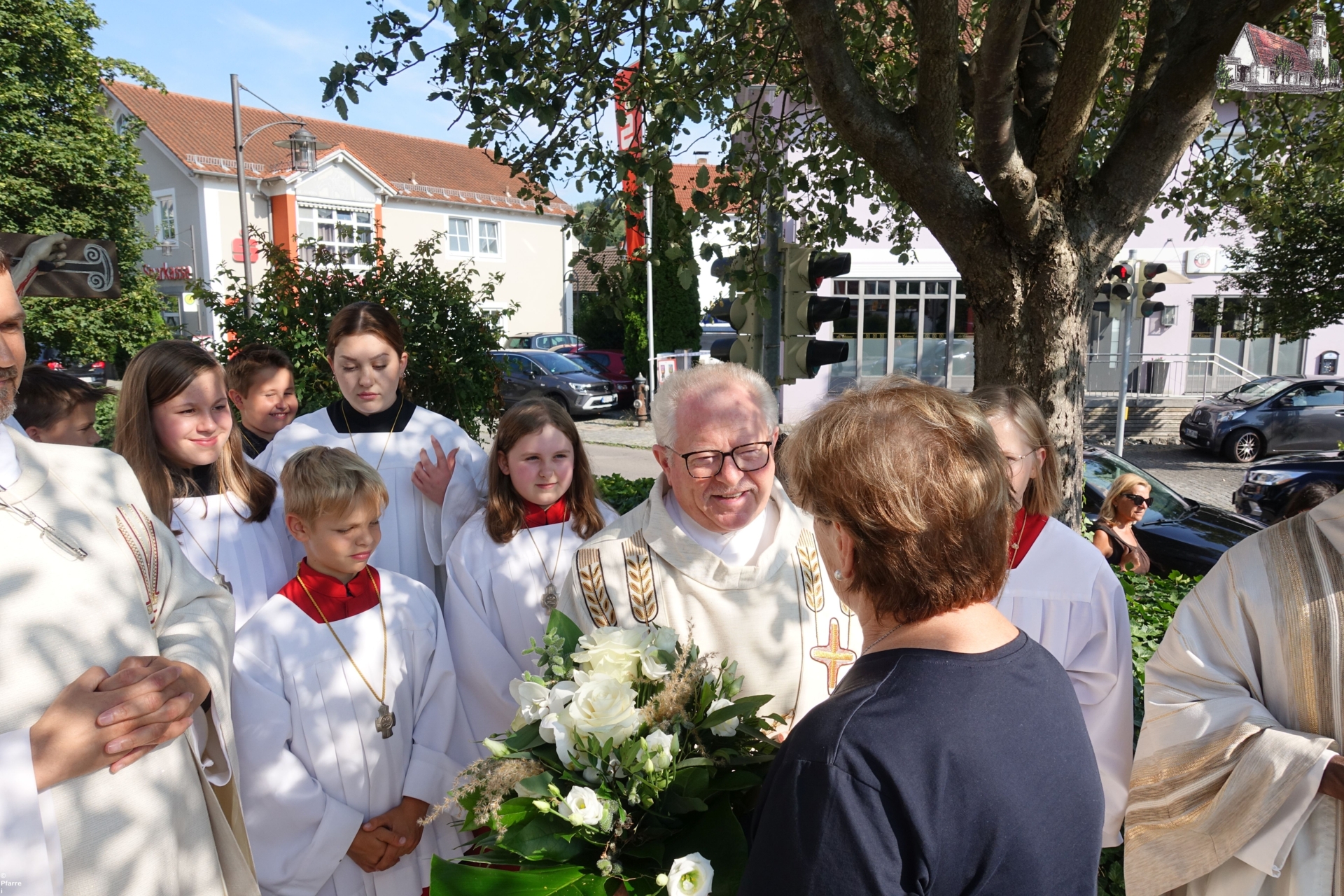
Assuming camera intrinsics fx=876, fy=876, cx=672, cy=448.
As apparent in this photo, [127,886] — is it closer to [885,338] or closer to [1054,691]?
[1054,691]

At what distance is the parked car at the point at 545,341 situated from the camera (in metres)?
27.5

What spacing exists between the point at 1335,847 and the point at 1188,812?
290 mm

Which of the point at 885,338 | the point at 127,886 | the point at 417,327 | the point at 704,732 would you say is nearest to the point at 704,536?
the point at 704,732

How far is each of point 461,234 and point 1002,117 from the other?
115ft

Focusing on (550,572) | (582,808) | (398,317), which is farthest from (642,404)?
(582,808)

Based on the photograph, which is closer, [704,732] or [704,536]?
[704,732]

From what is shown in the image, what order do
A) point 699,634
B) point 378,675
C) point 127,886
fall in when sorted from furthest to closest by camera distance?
point 378,675, point 699,634, point 127,886

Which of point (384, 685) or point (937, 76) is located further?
point (937, 76)

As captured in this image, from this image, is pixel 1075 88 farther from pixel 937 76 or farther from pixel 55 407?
pixel 55 407

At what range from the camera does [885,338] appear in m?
22.7

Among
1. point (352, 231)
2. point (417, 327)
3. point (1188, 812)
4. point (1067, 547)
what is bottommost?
point (1188, 812)

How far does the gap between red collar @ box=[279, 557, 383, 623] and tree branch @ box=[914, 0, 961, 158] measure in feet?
11.2

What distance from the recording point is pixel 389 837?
8.70 ft

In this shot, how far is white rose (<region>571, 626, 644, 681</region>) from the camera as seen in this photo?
5.80 feet
